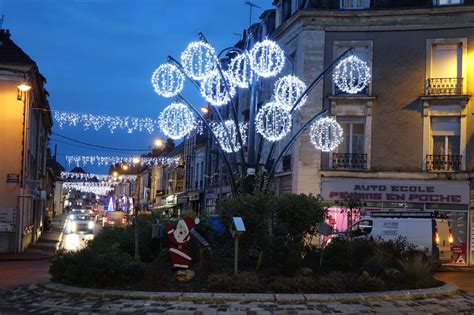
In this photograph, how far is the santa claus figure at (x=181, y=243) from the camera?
13656 millimetres

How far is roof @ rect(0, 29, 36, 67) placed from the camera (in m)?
25.0

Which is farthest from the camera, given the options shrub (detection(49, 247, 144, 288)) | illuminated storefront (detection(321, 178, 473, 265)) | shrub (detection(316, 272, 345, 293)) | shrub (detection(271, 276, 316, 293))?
illuminated storefront (detection(321, 178, 473, 265))

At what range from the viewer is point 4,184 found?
25.0m

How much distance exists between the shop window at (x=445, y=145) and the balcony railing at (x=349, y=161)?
105 inches

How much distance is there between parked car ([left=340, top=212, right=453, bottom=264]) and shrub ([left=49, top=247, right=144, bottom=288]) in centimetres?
1037

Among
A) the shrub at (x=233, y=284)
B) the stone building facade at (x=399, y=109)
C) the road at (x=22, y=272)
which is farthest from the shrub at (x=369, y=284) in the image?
the stone building facade at (x=399, y=109)

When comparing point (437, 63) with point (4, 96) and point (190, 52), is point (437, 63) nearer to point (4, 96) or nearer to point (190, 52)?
point (190, 52)

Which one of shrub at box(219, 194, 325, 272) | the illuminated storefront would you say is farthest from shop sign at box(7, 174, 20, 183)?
shrub at box(219, 194, 325, 272)

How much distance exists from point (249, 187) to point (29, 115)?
1057cm

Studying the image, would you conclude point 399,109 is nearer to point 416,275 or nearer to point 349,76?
point 349,76

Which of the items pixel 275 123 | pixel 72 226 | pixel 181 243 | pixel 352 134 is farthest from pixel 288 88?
pixel 72 226

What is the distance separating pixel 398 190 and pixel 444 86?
4.75 m

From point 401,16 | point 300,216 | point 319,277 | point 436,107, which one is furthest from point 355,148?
point 319,277

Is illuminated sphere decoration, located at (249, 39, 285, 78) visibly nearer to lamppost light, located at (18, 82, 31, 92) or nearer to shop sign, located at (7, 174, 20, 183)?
lamppost light, located at (18, 82, 31, 92)
